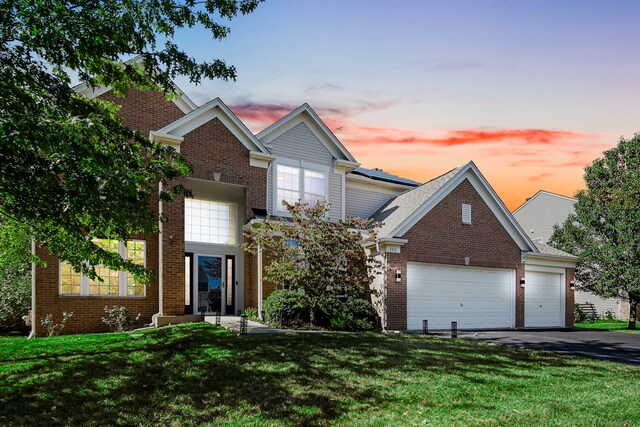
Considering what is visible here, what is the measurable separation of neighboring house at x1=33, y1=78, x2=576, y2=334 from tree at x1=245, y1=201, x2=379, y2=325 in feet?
5.02

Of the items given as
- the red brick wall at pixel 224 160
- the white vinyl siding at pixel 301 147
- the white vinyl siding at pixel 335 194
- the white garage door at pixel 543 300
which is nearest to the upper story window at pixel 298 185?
the white vinyl siding at pixel 335 194

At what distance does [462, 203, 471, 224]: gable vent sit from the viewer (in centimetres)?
2070

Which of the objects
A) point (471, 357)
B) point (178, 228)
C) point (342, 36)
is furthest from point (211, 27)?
point (471, 357)

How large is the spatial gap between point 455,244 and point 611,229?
40.2 ft

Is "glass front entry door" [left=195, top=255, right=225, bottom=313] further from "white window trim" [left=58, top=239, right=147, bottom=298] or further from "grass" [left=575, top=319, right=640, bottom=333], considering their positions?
"grass" [left=575, top=319, right=640, bottom=333]

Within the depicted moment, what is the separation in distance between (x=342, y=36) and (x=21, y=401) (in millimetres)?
11526

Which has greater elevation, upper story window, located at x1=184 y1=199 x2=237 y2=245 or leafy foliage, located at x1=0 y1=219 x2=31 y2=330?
upper story window, located at x1=184 y1=199 x2=237 y2=245

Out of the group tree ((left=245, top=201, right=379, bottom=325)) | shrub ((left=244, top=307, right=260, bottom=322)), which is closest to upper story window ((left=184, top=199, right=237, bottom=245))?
tree ((left=245, top=201, right=379, bottom=325))

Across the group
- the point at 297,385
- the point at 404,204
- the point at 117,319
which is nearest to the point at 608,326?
the point at 404,204

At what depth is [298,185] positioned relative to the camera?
2039 centimetres

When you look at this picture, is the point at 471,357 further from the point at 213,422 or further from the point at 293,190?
the point at 293,190

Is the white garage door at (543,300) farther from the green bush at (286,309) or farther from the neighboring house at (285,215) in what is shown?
the green bush at (286,309)

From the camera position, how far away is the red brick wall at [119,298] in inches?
610

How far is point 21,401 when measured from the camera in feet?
25.4
